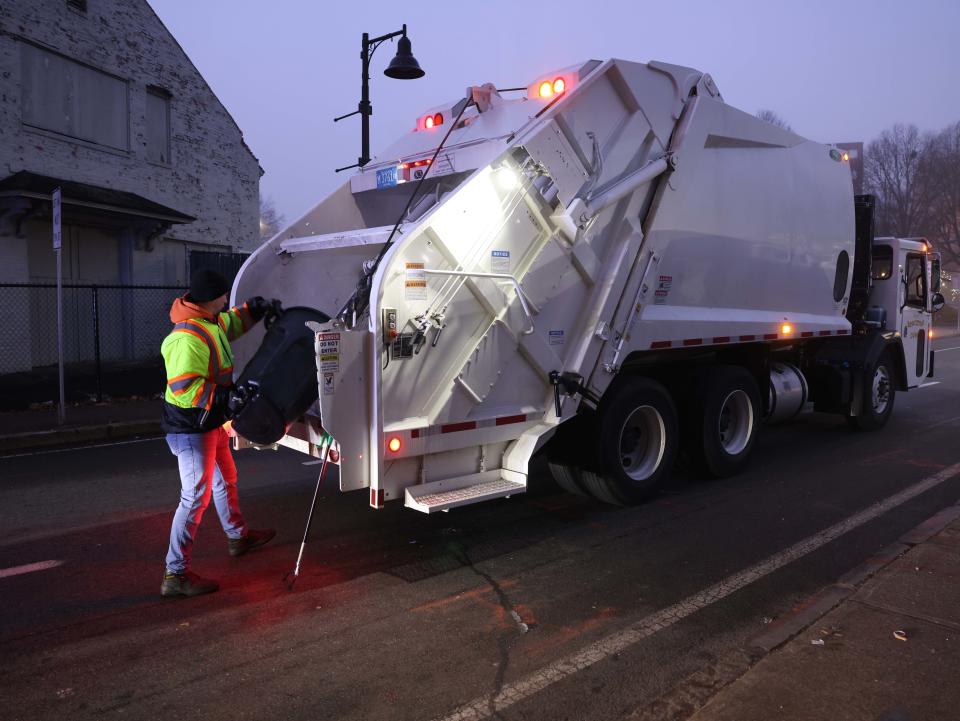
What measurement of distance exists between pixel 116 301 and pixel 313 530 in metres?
11.8

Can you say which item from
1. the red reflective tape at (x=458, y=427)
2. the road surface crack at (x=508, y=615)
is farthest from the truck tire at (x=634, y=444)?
the road surface crack at (x=508, y=615)

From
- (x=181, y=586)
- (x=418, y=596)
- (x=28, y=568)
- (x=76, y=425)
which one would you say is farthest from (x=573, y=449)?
(x=76, y=425)

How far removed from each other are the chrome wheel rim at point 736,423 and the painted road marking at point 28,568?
5615 mm

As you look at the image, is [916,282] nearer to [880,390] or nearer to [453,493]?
[880,390]

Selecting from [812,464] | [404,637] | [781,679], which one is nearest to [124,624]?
[404,637]

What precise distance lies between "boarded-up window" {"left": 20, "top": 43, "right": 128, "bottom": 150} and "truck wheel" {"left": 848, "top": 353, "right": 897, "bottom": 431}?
1384 cm

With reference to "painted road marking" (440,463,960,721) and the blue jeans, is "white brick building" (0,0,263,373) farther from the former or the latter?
"painted road marking" (440,463,960,721)

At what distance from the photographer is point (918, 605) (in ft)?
13.7

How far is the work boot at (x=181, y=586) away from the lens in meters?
4.41

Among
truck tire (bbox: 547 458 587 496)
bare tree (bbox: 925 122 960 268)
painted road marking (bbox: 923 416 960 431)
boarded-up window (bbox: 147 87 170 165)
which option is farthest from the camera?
bare tree (bbox: 925 122 960 268)

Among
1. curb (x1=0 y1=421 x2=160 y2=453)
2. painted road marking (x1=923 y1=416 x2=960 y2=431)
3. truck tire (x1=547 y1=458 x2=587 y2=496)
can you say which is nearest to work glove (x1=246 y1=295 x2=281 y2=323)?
truck tire (x1=547 y1=458 x2=587 y2=496)

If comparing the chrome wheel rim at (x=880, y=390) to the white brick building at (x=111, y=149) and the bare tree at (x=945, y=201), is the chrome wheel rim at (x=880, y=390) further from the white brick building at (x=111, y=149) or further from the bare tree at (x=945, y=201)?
the bare tree at (x=945, y=201)

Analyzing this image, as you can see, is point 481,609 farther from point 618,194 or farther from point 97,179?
point 97,179

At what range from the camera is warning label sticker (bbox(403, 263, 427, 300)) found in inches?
180
